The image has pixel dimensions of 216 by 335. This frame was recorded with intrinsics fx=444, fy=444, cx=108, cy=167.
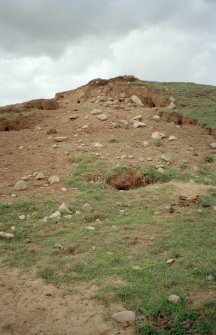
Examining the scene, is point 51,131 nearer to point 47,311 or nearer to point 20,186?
point 20,186

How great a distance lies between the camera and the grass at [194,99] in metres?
11.5

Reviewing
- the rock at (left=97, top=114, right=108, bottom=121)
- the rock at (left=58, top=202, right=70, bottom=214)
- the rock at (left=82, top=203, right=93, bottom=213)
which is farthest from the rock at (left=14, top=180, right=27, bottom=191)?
the rock at (left=97, top=114, right=108, bottom=121)

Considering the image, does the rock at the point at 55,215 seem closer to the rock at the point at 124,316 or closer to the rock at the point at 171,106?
the rock at the point at 124,316

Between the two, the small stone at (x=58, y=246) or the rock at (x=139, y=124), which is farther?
the rock at (x=139, y=124)

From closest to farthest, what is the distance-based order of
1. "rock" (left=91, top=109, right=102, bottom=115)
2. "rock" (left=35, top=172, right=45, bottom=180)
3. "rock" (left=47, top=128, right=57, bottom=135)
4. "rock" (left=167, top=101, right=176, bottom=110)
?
"rock" (left=35, top=172, right=45, bottom=180)
"rock" (left=47, top=128, right=57, bottom=135)
"rock" (left=91, top=109, right=102, bottom=115)
"rock" (left=167, top=101, right=176, bottom=110)

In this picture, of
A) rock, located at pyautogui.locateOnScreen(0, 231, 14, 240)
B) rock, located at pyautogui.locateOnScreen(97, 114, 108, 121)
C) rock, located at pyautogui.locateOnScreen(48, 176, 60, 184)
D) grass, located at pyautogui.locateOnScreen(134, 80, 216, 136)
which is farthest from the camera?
grass, located at pyautogui.locateOnScreen(134, 80, 216, 136)

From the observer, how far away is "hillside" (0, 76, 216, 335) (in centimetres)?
435

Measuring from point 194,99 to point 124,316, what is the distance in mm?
9586

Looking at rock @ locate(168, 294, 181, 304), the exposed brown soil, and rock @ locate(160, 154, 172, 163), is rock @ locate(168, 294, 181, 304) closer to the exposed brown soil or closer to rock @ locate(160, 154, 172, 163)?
the exposed brown soil

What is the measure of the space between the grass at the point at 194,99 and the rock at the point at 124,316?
736 centimetres

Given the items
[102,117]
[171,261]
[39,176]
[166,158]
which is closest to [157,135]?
[166,158]

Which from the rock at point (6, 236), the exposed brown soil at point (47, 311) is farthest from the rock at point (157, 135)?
the exposed brown soil at point (47, 311)

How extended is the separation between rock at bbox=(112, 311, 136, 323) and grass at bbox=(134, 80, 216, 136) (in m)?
7.36

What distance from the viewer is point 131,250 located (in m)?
5.55
